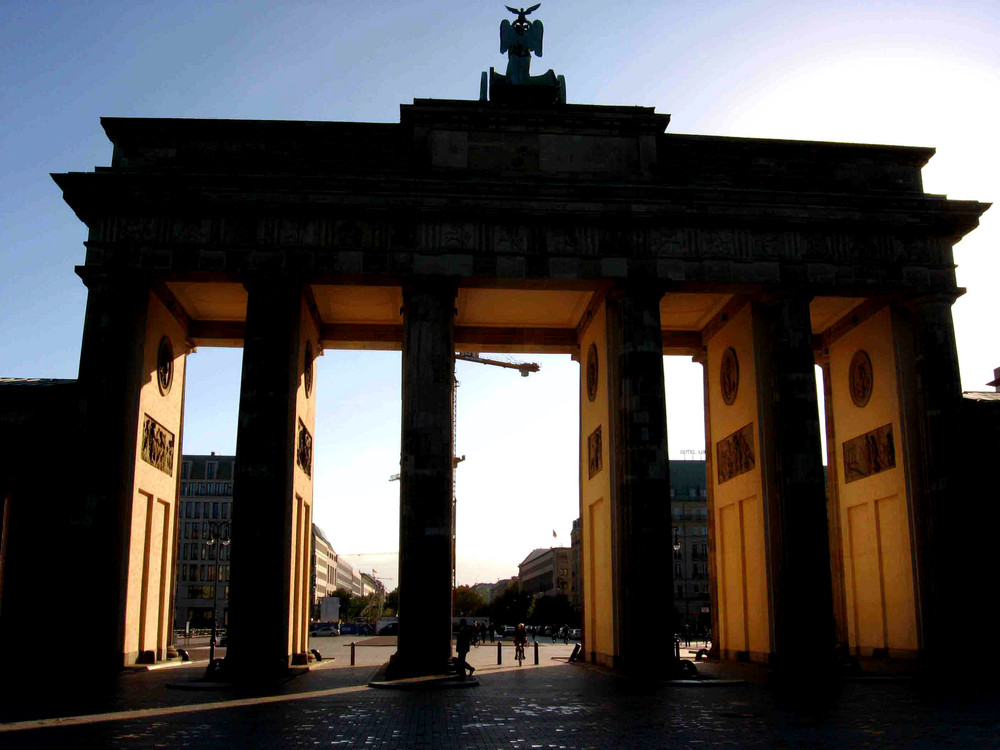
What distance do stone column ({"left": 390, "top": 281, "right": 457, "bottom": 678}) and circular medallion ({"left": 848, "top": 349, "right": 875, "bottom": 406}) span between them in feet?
45.7

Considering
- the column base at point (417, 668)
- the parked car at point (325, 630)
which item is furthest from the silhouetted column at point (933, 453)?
the parked car at point (325, 630)

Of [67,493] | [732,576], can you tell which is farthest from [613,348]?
[67,493]

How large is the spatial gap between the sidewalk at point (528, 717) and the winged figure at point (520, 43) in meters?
19.2

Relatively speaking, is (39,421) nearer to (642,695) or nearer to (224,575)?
(642,695)

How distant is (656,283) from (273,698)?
15299 millimetres

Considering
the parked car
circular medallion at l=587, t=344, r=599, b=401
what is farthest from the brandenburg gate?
the parked car

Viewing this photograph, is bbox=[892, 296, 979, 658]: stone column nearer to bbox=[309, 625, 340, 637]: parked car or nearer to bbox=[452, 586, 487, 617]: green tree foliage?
bbox=[309, 625, 340, 637]: parked car

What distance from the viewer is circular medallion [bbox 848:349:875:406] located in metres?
32.1

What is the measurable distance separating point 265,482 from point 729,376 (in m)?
16.1

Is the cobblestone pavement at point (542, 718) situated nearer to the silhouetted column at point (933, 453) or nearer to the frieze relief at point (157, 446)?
the silhouetted column at point (933, 453)

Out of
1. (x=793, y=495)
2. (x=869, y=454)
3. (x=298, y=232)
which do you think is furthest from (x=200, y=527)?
(x=793, y=495)

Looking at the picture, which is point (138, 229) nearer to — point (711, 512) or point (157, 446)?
point (157, 446)

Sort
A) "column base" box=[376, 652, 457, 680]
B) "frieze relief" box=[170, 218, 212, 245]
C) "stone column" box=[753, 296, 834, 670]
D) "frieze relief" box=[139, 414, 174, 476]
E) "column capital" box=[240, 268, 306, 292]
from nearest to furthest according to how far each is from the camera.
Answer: "column base" box=[376, 652, 457, 680], "stone column" box=[753, 296, 834, 670], "column capital" box=[240, 268, 306, 292], "frieze relief" box=[170, 218, 212, 245], "frieze relief" box=[139, 414, 174, 476]

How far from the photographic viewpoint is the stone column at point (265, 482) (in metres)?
25.2
